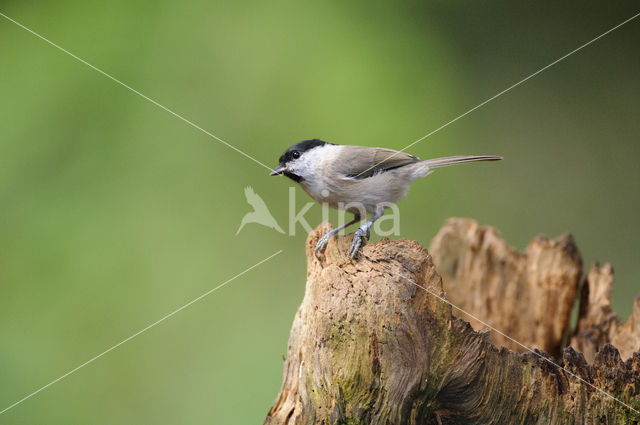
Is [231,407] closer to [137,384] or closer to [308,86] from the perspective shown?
[137,384]

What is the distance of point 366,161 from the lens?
2.84 meters

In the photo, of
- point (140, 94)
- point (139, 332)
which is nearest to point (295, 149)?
point (140, 94)

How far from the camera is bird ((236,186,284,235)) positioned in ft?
14.0

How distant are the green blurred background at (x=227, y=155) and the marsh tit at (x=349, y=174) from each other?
1474 mm

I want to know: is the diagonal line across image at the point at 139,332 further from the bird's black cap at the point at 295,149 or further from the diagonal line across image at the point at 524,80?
the bird's black cap at the point at 295,149

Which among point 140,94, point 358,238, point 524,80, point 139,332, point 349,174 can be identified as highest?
point 524,80

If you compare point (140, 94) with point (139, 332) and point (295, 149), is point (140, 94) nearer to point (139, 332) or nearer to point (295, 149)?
point (139, 332)

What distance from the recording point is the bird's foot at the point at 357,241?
2092mm

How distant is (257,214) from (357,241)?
2.31 meters

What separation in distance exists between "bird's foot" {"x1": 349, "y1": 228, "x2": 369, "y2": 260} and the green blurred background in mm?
1779

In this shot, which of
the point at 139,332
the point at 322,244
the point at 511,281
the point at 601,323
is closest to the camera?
the point at 322,244

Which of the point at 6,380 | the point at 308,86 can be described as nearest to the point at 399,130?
the point at 308,86

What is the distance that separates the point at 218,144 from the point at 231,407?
185cm

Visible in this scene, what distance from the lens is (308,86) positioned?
4.34 m
